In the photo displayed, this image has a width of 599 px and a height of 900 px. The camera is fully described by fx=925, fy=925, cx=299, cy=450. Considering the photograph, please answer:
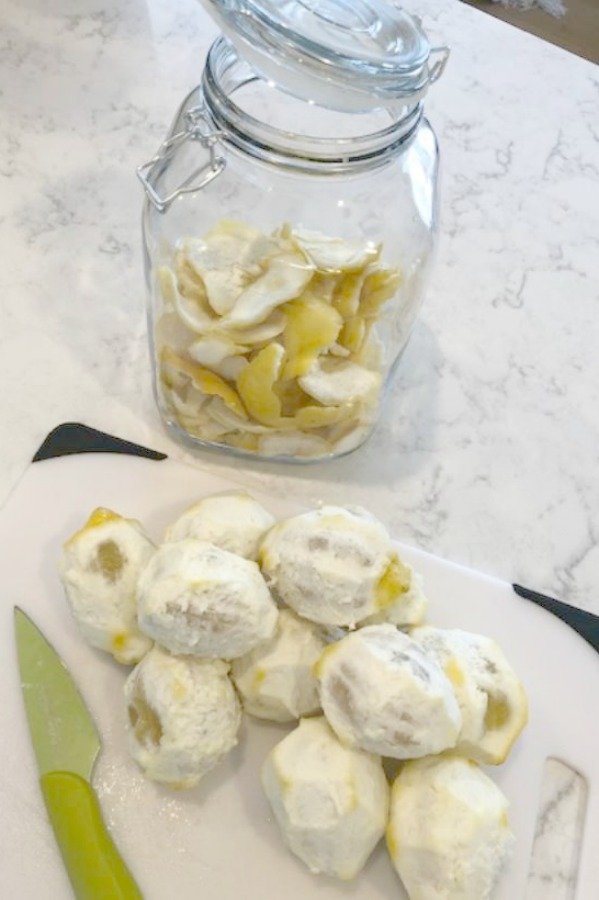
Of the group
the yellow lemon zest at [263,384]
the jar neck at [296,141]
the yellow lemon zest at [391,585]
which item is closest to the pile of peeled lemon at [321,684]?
the yellow lemon zest at [391,585]

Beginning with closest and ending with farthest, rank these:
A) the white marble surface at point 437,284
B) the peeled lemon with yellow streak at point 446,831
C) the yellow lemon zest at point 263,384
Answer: the peeled lemon with yellow streak at point 446,831 < the yellow lemon zest at point 263,384 < the white marble surface at point 437,284

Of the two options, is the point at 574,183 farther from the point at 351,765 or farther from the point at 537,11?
the point at 537,11

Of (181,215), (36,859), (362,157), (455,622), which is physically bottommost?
(36,859)

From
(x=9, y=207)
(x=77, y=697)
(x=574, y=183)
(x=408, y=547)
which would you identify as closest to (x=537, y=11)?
(x=574, y=183)

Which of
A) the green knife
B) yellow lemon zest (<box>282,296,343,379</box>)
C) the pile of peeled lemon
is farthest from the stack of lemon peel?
the green knife

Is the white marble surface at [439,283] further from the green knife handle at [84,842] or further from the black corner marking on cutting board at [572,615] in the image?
the green knife handle at [84,842]

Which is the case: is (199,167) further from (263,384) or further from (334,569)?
(334,569)
